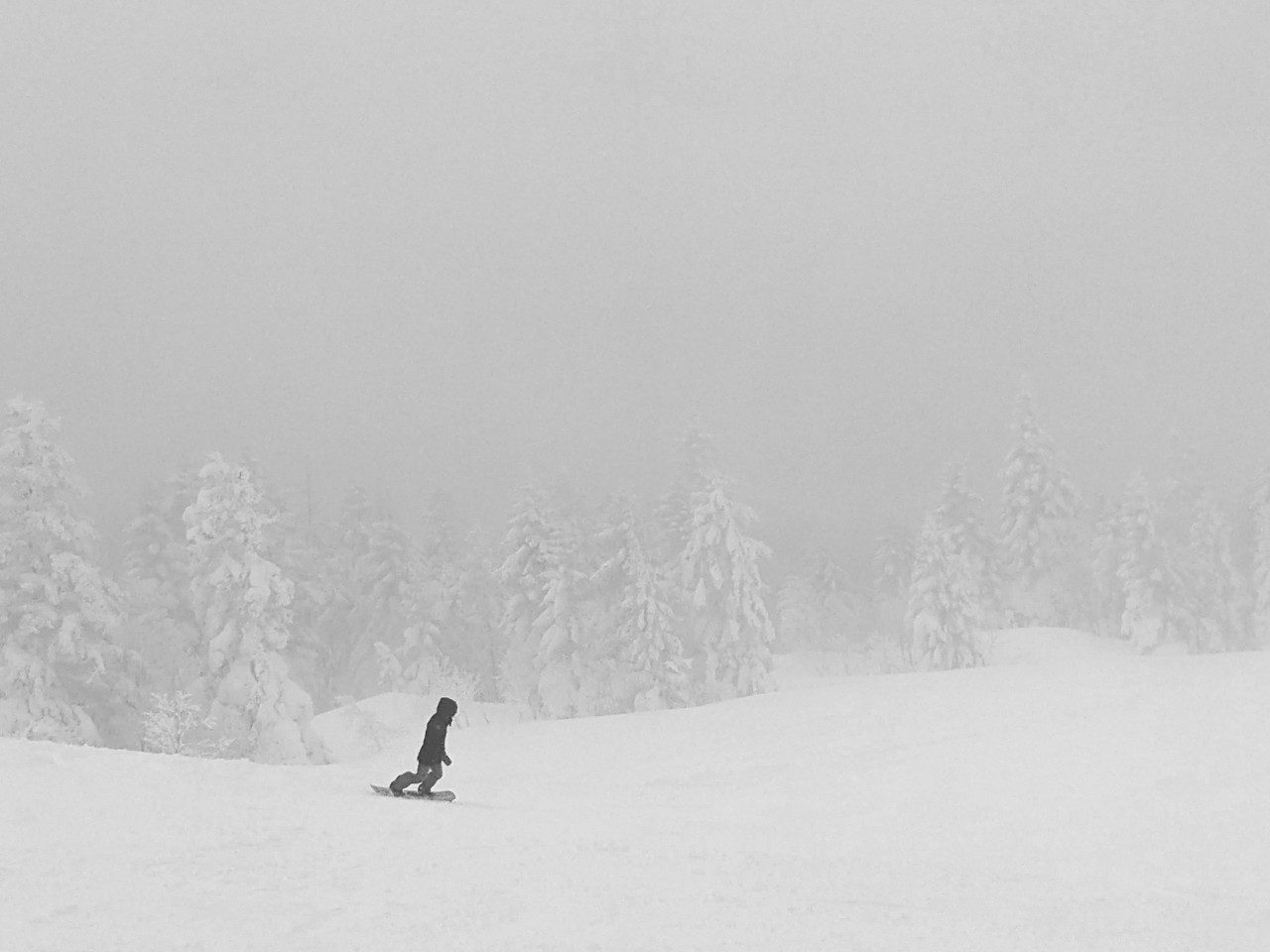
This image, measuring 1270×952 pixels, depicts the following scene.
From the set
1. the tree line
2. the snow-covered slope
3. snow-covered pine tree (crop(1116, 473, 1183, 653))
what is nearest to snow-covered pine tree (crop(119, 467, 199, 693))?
the tree line

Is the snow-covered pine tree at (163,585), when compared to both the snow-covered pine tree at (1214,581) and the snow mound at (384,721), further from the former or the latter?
the snow-covered pine tree at (1214,581)

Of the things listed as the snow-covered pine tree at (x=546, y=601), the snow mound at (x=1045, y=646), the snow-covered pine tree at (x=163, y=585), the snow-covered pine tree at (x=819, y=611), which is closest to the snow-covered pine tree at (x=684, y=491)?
the snow-covered pine tree at (x=546, y=601)

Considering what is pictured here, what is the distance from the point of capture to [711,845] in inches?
507

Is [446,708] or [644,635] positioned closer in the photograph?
[446,708]

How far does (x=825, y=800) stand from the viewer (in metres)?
19.2

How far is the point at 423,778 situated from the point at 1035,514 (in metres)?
45.4

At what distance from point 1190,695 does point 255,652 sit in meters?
27.3

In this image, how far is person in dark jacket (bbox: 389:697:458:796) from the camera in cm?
1379

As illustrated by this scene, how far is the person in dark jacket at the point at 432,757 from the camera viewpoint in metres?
13.8

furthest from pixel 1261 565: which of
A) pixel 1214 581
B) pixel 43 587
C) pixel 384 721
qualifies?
pixel 43 587

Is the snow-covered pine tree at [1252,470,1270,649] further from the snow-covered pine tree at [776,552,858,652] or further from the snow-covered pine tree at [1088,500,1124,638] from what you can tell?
the snow-covered pine tree at [776,552,858,652]

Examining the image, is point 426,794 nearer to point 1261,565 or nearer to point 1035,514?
point 1035,514

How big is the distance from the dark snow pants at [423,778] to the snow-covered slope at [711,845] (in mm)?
545

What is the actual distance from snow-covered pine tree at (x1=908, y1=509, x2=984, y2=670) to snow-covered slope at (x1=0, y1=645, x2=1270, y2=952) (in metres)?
17.8
